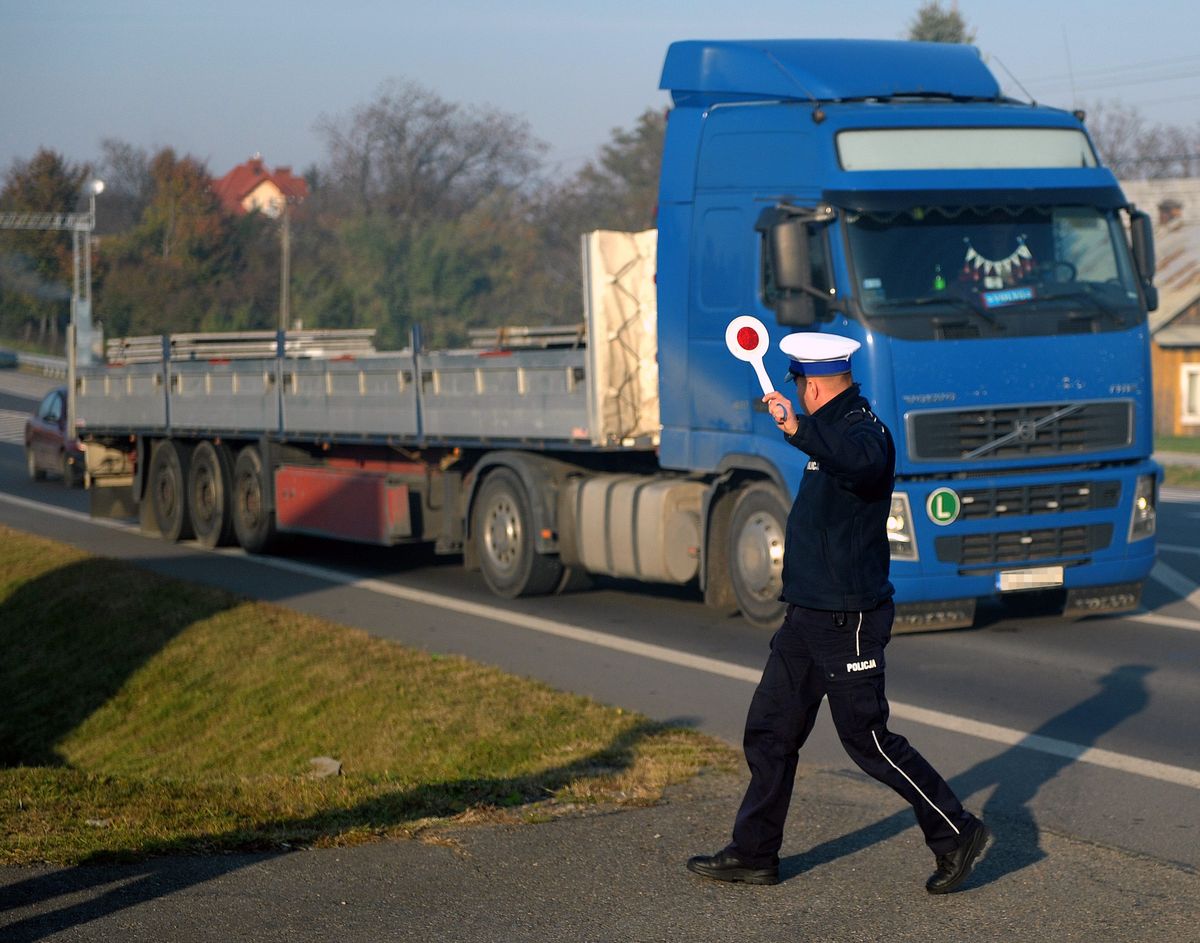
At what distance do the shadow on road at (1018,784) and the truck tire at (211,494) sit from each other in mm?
10710

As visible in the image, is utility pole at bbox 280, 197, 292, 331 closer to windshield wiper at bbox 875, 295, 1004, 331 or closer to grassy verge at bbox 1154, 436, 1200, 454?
grassy verge at bbox 1154, 436, 1200, 454

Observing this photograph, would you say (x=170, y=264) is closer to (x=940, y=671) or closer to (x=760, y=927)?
(x=940, y=671)

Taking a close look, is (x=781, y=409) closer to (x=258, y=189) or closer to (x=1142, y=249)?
(x=1142, y=249)

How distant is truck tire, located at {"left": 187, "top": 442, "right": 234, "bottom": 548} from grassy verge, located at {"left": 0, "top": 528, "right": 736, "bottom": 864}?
7.47ft

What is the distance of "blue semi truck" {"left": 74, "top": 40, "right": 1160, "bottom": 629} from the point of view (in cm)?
1036

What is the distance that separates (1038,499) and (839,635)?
221 inches

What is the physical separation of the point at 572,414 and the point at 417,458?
2.90 meters

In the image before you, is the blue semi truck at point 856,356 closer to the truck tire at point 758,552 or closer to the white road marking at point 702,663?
the truck tire at point 758,552

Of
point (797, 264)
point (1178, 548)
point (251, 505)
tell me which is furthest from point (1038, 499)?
point (251, 505)

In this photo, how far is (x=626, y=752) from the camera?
7582 mm

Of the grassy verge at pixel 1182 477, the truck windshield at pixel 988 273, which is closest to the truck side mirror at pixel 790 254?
the truck windshield at pixel 988 273

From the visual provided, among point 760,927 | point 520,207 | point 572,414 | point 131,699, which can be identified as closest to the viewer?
point 760,927

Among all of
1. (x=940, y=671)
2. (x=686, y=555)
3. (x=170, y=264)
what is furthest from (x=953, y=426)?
(x=170, y=264)

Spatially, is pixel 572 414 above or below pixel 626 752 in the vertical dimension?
above
